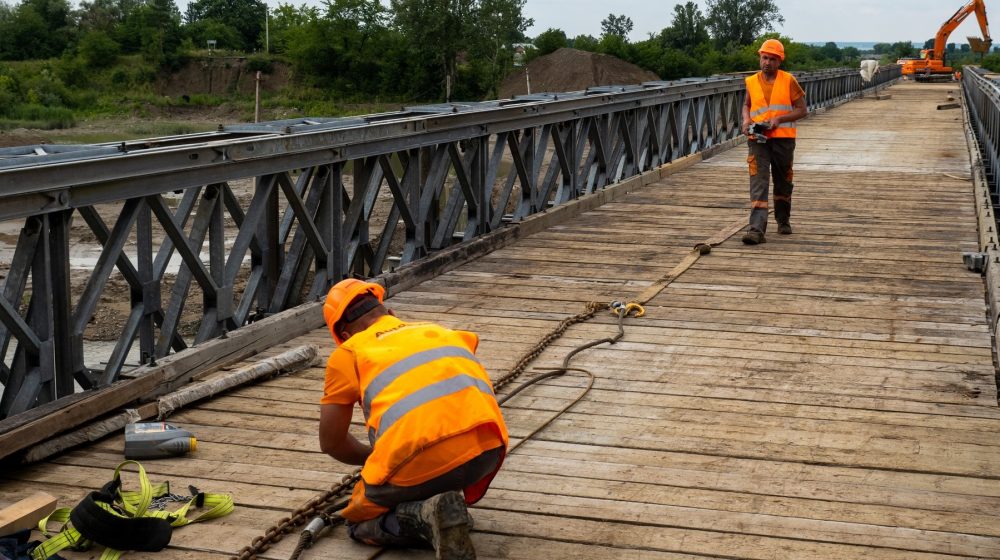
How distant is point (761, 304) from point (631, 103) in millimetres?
6532

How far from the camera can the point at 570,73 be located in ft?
273

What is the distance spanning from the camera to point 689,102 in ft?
58.3

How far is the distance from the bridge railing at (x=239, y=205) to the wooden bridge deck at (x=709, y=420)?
0.54 m

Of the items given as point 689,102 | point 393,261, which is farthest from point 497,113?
point 689,102

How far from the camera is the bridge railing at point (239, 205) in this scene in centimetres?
537

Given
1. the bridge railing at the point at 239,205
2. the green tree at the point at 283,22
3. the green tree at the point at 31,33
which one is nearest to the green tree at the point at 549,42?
the green tree at the point at 283,22

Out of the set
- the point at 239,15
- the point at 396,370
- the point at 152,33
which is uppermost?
the point at 239,15

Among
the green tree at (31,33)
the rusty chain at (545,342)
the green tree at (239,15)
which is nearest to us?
the rusty chain at (545,342)

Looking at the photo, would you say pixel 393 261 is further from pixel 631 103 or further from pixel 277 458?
pixel 631 103

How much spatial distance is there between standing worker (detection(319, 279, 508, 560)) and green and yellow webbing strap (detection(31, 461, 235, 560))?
585 mm

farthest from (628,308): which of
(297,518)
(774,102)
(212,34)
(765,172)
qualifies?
(212,34)

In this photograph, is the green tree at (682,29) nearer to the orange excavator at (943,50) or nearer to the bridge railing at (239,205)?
the orange excavator at (943,50)

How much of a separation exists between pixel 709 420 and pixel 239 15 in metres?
117

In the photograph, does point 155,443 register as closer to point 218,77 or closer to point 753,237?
point 753,237
